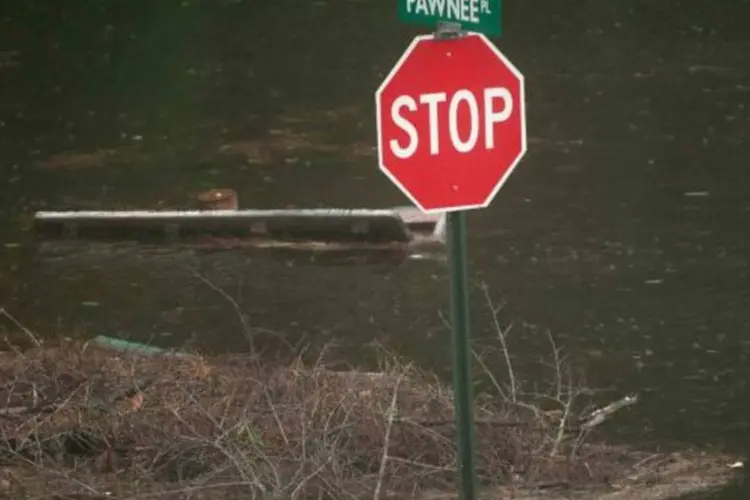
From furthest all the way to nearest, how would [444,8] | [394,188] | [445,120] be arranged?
[394,188], [445,120], [444,8]

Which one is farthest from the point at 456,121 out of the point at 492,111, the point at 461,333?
the point at 461,333

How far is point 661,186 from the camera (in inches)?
643

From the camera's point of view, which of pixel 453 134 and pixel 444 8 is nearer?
pixel 444 8

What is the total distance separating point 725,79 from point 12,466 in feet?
57.6

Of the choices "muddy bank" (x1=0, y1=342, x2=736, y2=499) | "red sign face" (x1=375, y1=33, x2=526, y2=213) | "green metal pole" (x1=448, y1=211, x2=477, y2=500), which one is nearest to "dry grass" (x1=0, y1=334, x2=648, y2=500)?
"muddy bank" (x1=0, y1=342, x2=736, y2=499)

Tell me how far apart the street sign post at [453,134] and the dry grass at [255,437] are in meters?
1.78

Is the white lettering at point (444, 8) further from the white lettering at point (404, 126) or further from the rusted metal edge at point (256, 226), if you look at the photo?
the rusted metal edge at point (256, 226)

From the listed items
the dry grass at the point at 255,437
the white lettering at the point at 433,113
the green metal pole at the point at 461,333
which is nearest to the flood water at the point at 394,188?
the dry grass at the point at 255,437

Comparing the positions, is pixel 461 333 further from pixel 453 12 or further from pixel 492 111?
pixel 453 12

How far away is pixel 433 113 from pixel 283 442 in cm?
269

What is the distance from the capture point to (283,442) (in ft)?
24.2

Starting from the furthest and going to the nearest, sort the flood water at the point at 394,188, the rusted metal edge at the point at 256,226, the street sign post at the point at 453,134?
1. the rusted metal edge at the point at 256,226
2. the flood water at the point at 394,188
3. the street sign post at the point at 453,134

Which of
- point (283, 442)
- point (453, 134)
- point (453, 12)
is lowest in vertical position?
point (283, 442)

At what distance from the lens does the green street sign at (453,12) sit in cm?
497
